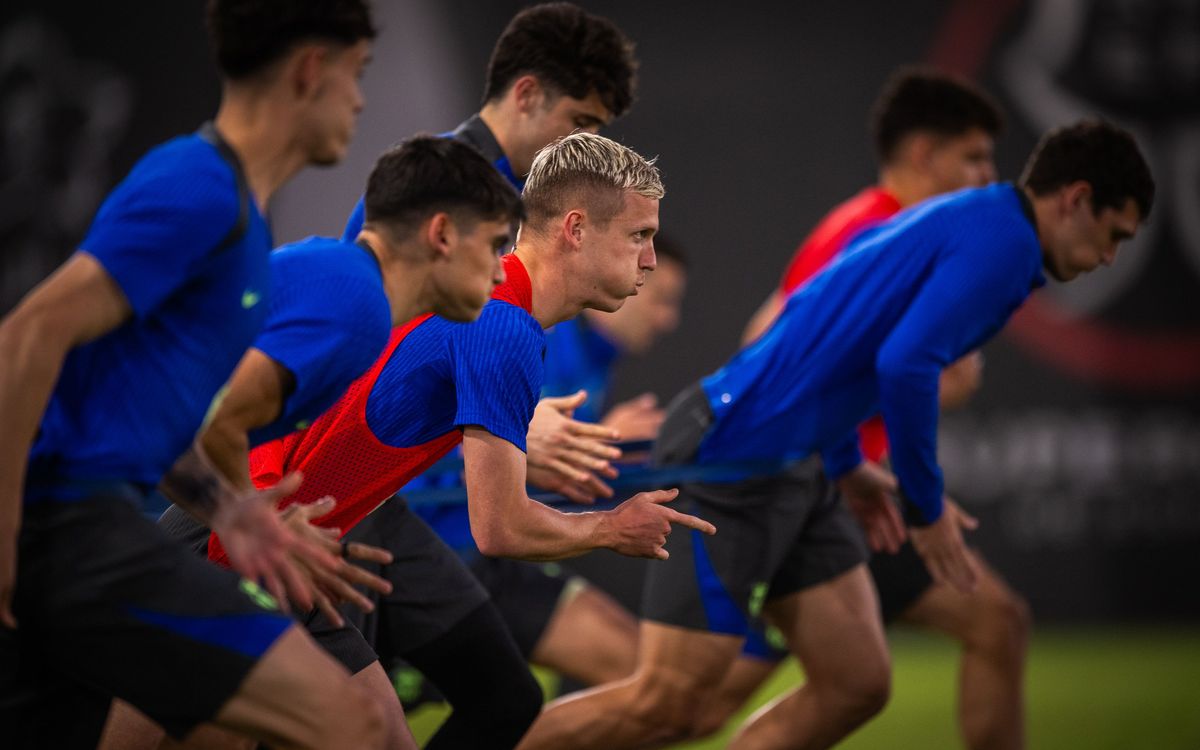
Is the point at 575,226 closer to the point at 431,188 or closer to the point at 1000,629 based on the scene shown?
the point at 431,188

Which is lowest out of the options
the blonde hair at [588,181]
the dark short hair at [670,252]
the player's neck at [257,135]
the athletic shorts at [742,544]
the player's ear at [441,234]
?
the athletic shorts at [742,544]

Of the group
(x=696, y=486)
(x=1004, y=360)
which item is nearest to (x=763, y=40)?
(x=1004, y=360)

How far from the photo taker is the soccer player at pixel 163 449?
2496mm

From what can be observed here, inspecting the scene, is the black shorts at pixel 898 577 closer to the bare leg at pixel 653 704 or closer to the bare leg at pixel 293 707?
the bare leg at pixel 653 704

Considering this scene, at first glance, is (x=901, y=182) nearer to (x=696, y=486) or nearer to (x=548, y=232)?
(x=696, y=486)

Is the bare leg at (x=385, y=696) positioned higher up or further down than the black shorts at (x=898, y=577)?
higher up

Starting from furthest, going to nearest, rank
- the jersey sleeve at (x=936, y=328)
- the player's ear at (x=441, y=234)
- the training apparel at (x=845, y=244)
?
the training apparel at (x=845, y=244) → the jersey sleeve at (x=936, y=328) → the player's ear at (x=441, y=234)

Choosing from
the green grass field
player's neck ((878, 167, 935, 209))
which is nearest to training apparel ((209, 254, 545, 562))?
the green grass field

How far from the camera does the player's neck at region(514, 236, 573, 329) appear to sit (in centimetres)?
364

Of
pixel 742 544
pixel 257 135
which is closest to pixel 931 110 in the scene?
pixel 742 544

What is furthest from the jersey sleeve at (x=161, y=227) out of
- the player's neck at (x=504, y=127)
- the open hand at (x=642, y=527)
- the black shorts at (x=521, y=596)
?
the black shorts at (x=521, y=596)

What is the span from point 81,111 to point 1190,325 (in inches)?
288

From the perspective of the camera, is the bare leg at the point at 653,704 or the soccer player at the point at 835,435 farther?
the bare leg at the point at 653,704

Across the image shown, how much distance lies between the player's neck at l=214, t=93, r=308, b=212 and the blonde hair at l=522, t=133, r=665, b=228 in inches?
42.1
